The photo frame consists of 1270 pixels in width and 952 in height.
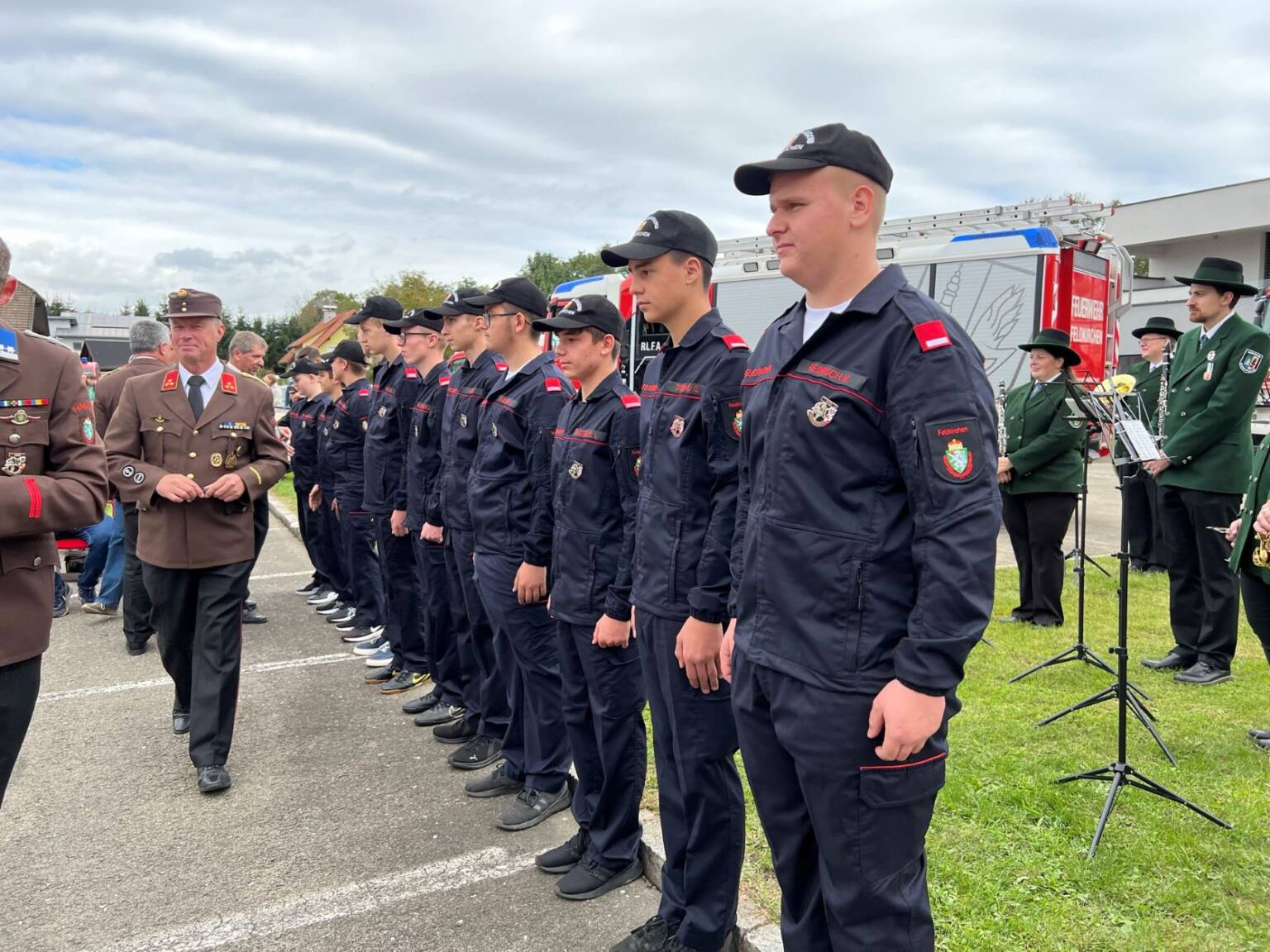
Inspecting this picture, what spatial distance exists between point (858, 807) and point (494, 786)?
9.04ft

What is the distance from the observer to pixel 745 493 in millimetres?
2365

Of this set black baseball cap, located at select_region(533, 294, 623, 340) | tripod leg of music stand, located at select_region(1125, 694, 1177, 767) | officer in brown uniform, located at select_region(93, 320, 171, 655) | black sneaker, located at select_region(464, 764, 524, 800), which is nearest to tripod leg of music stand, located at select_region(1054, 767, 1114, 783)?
tripod leg of music stand, located at select_region(1125, 694, 1177, 767)

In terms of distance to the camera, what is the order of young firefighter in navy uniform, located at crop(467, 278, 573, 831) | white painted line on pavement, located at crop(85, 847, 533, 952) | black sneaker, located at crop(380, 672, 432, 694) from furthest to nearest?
black sneaker, located at crop(380, 672, 432, 694) < young firefighter in navy uniform, located at crop(467, 278, 573, 831) < white painted line on pavement, located at crop(85, 847, 533, 952)

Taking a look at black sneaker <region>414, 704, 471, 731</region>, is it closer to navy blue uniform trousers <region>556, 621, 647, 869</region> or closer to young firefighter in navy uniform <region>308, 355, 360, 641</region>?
navy blue uniform trousers <region>556, 621, 647, 869</region>

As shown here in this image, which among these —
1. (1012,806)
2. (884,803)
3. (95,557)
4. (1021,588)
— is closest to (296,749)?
(1012,806)

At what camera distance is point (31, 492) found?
261 centimetres

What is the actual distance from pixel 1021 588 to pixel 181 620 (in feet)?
19.5

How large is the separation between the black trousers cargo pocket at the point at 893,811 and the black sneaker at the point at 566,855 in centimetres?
185

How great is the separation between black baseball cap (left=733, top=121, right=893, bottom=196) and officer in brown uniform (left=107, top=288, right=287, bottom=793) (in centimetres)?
346

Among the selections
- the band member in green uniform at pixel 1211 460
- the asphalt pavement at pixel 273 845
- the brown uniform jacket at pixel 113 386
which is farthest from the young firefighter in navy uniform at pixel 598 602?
the band member in green uniform at pixel 1211 460

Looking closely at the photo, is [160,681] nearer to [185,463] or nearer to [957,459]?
[185,463]

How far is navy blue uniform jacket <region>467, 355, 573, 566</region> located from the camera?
13.4ft

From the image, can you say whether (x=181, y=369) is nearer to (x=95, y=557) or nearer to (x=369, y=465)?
(x=369, y=465)

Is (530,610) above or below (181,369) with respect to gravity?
below
